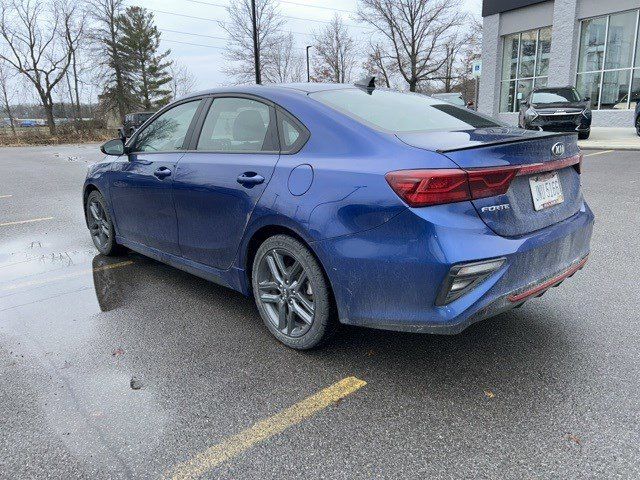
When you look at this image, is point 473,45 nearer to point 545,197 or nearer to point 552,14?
point 552,14

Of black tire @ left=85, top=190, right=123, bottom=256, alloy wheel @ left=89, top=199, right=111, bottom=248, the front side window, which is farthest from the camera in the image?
alloy wheel @ left=89, top=199, right=111, bottom=248

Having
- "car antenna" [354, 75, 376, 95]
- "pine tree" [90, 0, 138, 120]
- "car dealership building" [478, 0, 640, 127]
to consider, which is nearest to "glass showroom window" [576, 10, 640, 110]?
"car dealership building" [478, 0, 640, 127]

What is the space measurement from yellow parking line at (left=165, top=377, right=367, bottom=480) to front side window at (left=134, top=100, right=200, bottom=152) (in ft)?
7.24

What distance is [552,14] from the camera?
22641 millimetres

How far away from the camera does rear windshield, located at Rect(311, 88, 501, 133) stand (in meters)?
3.00

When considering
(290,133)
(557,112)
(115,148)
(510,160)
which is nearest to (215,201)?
(290,133)

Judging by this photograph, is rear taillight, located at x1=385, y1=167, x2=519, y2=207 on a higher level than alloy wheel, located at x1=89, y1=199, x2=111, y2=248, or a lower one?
higher

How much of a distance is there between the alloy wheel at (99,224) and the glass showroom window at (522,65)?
23.1 m

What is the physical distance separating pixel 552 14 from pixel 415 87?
2050 cm

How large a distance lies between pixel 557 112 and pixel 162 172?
1543 cm

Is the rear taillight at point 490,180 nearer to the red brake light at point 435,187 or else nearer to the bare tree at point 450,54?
the red brake light at point 435,187

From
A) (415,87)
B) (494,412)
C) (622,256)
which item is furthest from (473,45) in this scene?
(494,412)

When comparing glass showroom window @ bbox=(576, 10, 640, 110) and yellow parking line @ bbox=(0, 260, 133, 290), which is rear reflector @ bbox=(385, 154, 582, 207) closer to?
yellow parking line @ bbox=(0, 260, 133, 290)

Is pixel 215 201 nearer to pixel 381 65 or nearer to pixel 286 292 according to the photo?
pixel 286 292
